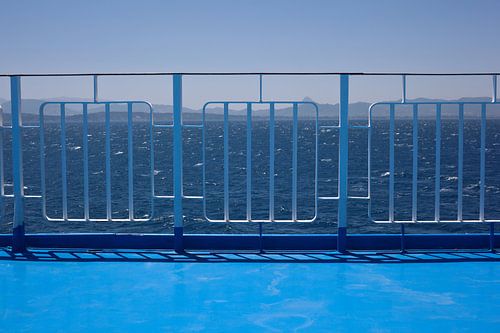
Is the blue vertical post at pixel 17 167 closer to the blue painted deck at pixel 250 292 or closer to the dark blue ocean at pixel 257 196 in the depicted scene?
the blue painted deck at pixel 250 292

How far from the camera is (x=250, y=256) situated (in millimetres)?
4281

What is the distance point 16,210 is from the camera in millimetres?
4355

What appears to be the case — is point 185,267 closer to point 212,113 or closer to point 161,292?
point 161,292

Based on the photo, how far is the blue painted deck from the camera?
298cm

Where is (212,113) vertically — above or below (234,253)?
above

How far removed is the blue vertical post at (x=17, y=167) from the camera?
4309 millimetres

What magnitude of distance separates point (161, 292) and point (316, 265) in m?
1.11

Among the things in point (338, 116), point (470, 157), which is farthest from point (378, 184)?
point (338, 116)

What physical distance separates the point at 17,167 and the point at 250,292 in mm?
2043

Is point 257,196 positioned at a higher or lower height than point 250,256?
lower

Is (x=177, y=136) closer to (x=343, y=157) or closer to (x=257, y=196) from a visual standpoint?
(x=343, y=157)

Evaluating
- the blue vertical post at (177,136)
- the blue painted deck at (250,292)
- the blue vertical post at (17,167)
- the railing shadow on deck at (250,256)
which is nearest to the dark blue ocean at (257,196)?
the blue vertical post at (17,167)

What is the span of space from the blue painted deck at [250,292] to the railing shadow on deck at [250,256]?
0.5 inches

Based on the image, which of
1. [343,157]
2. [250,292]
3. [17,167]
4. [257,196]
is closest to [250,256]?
[250,292]
